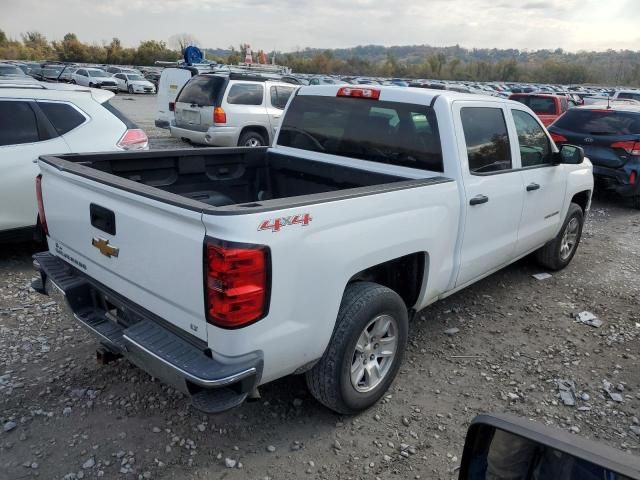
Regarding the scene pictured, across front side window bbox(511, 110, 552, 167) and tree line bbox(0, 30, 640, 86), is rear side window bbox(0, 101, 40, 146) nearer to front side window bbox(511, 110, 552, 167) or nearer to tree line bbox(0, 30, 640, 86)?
front side window bbox(511, 110, 552, 167)

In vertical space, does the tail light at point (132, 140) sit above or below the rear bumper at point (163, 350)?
above

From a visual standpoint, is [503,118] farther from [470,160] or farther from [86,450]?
[86,450]

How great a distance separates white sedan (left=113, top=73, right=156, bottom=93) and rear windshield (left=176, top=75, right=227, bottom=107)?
2694cm

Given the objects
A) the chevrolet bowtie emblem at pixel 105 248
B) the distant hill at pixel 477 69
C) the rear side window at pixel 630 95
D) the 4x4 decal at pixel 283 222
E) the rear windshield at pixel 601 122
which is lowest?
the chevrolet bowtie emblem at pixel 105 248

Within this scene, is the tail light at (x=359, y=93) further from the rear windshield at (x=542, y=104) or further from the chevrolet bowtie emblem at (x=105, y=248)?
the rear windshield at (x=542, y=104)

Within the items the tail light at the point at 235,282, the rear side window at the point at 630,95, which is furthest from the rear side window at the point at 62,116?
the rear side window at the point at 630,95

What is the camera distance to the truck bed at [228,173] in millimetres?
3596

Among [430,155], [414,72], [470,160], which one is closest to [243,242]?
[430,155]

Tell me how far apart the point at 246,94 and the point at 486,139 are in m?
8.36

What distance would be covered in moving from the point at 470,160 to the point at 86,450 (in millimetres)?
3000

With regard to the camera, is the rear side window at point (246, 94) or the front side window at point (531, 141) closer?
the front side window at point (531, 141)

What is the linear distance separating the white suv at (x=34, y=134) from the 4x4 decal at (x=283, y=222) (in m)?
3.73

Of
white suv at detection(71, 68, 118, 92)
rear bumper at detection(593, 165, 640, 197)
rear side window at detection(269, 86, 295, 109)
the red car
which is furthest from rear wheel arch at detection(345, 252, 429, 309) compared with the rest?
white suv at detection(71, 68, 118, 92)

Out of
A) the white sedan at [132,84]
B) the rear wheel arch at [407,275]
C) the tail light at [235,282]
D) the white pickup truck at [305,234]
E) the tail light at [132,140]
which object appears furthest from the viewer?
the white sedan at [132,84]
